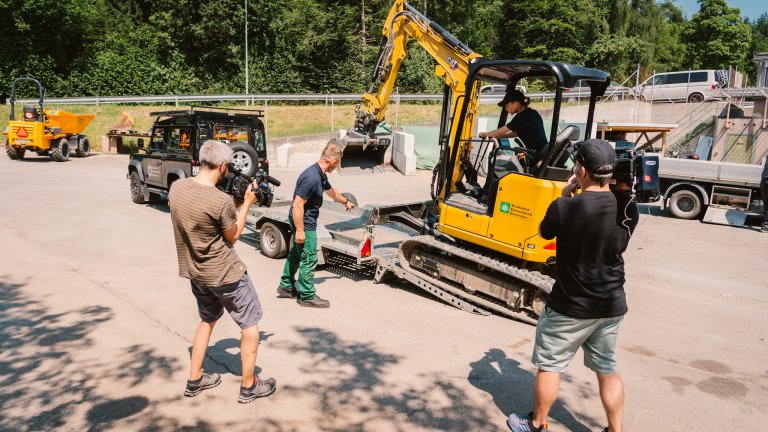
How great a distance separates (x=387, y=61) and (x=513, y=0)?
140 ft

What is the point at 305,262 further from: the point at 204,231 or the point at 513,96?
the point at 513,96

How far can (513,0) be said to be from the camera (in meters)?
48.8

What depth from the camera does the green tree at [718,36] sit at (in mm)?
55375

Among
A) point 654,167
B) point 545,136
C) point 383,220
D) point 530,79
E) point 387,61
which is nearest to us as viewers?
point 545,136

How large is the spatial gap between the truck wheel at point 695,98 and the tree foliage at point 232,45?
15374 millimetres

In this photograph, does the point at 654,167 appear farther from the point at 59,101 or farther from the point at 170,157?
the point at 59,101

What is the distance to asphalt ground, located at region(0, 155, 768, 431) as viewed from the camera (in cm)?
430

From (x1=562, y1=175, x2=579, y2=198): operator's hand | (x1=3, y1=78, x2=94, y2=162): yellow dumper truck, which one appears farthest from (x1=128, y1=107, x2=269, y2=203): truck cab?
(x1=3, y1=78, x2=94, y2=162): yellow dumper truck

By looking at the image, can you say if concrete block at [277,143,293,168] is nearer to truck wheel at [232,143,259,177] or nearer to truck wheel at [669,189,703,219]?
truck wheel at [232,143,259,177]

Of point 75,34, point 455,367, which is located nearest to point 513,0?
point 75,34

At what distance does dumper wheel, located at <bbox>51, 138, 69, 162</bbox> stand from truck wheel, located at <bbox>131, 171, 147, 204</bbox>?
1083 centimetres

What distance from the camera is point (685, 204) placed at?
46.0ft

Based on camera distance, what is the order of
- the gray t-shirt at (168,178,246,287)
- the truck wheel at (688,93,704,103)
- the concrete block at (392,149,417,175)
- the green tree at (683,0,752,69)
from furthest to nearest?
the green tree at (683,0,752,69) → the truck wheel at (688,93,704,103) → the concrete block at (392,149,417,175) → the gray t-shirt at (168,178,246,287)

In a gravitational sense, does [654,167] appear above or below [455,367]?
above
